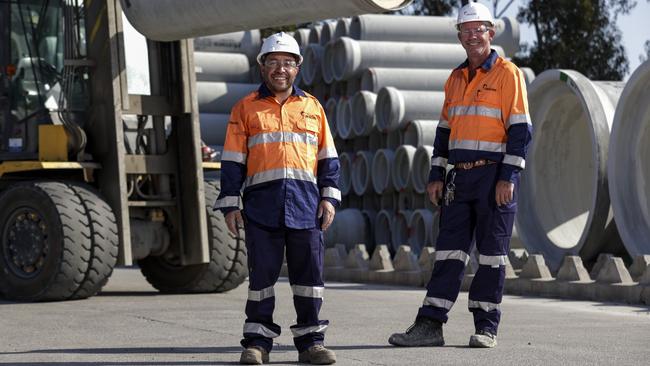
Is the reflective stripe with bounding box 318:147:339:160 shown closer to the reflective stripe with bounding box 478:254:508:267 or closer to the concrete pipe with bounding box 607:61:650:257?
the reflective stripe with bounding box 478:254:508:267

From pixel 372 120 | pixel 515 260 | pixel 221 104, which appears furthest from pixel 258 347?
pixel 221 104

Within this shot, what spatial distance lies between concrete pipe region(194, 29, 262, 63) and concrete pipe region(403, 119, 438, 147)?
5242 millimetres

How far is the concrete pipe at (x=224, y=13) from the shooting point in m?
8.74

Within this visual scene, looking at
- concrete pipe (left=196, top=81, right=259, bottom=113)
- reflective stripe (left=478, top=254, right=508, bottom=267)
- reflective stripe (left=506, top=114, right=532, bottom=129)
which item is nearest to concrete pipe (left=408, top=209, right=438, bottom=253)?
concrete pipe (left=196, top=81, right=259, bottom=113)

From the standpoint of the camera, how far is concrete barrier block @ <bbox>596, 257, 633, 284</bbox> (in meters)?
12.1

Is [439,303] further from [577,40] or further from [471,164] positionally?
[577,40]

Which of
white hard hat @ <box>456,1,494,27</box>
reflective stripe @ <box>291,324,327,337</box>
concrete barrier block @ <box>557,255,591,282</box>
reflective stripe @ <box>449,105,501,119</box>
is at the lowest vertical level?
concrete barrier block @ <box>557,255,591,282</box>

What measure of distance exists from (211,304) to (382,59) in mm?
9187

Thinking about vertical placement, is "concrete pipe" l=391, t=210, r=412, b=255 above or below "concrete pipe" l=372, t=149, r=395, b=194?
below

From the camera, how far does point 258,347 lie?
7492 mm

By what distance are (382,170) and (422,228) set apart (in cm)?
151

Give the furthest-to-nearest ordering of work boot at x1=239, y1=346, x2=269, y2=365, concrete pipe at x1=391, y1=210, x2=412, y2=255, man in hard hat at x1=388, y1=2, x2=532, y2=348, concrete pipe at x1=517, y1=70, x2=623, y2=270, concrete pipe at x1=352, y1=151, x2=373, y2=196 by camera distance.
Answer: concrete pipe at x1=352, y1=151, x2=373, y2=196
concrete pipe at x1=391, y1=210, x2=412, y2=255
concrete pipe at x1=517, y1=70, x2=623, y2=270
man in hard hat at x1=388, y1=2, x2=532, y2=348
work boot at x1=239, y1=346, x2=269, y2=365

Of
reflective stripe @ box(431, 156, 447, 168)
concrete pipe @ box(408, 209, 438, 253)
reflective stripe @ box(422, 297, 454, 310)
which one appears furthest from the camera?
concrete pipe @ box(408, 209, 438, 253)

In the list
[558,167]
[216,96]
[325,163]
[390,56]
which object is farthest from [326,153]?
[216,96]
